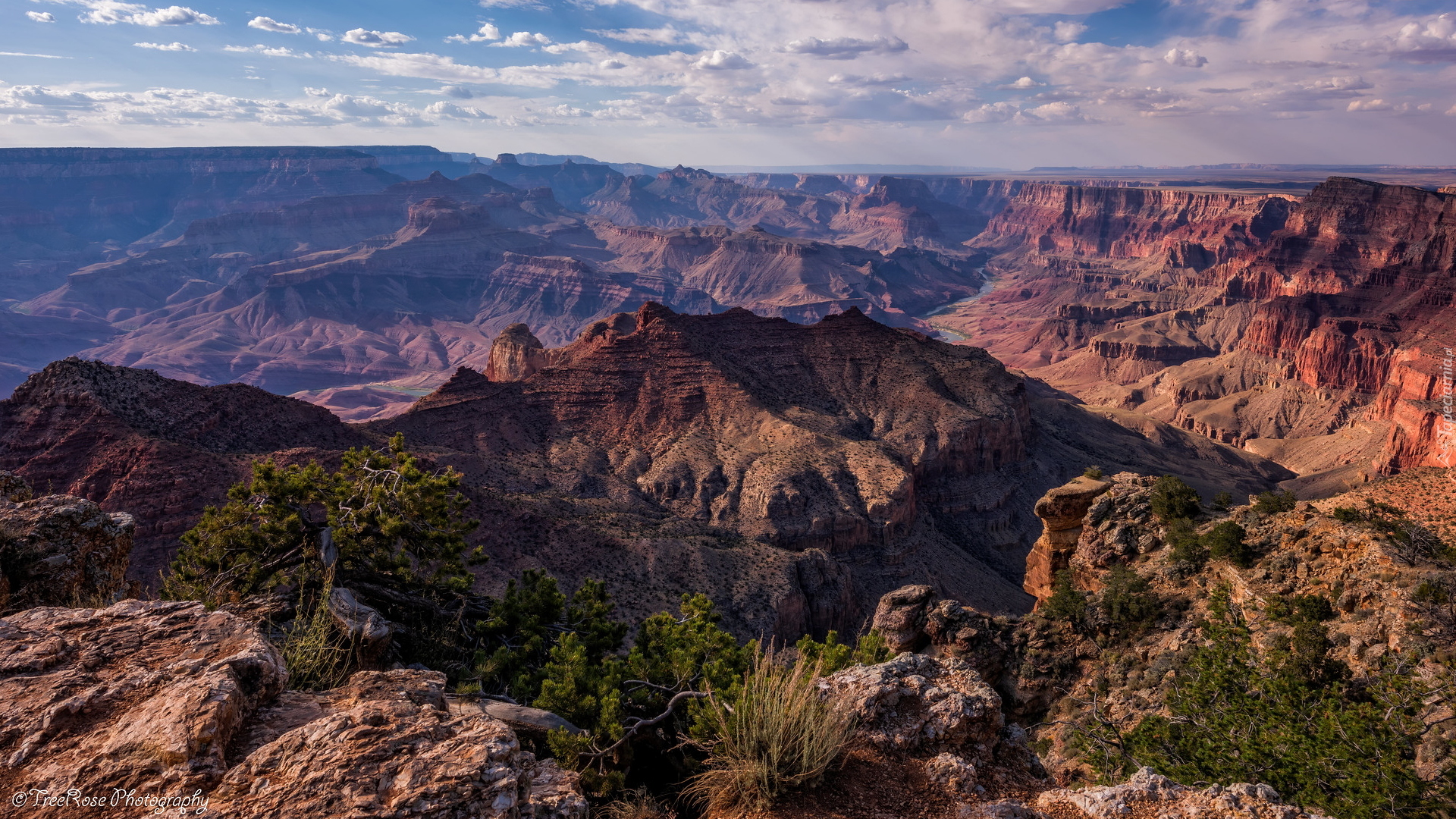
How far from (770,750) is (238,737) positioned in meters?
5.79

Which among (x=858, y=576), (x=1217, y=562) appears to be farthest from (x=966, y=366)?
(x=1217, y=562)

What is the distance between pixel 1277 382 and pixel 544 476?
143687mm

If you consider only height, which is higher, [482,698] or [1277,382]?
[482,698]

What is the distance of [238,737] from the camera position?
24.5ft

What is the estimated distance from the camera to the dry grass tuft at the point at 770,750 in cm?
883

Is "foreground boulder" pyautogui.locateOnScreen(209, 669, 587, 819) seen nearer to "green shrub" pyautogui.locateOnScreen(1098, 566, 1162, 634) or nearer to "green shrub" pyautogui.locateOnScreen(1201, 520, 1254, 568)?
"green shrub" pyautogui.locateOnScreen(1098, 566, 1162, 634)

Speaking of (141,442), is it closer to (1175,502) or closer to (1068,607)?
(1068,607)

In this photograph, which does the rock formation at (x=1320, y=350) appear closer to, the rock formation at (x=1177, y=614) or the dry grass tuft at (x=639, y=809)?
the rock formation at (x=1177, y=614)

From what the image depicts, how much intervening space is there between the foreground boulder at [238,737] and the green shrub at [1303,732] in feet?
43.8

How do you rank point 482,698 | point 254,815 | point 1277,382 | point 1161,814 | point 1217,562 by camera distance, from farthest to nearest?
point 1277,382
point 1217,562
point 482,698
point 1161,814
point 254,815

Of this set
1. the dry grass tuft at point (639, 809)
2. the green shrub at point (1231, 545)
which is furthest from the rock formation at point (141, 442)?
the green shrub at point (1231, 545)

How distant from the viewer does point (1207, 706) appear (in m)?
17.2

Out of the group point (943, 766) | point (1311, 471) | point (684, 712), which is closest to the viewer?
point (943, 766)

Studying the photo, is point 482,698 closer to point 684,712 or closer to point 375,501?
point 684,712
